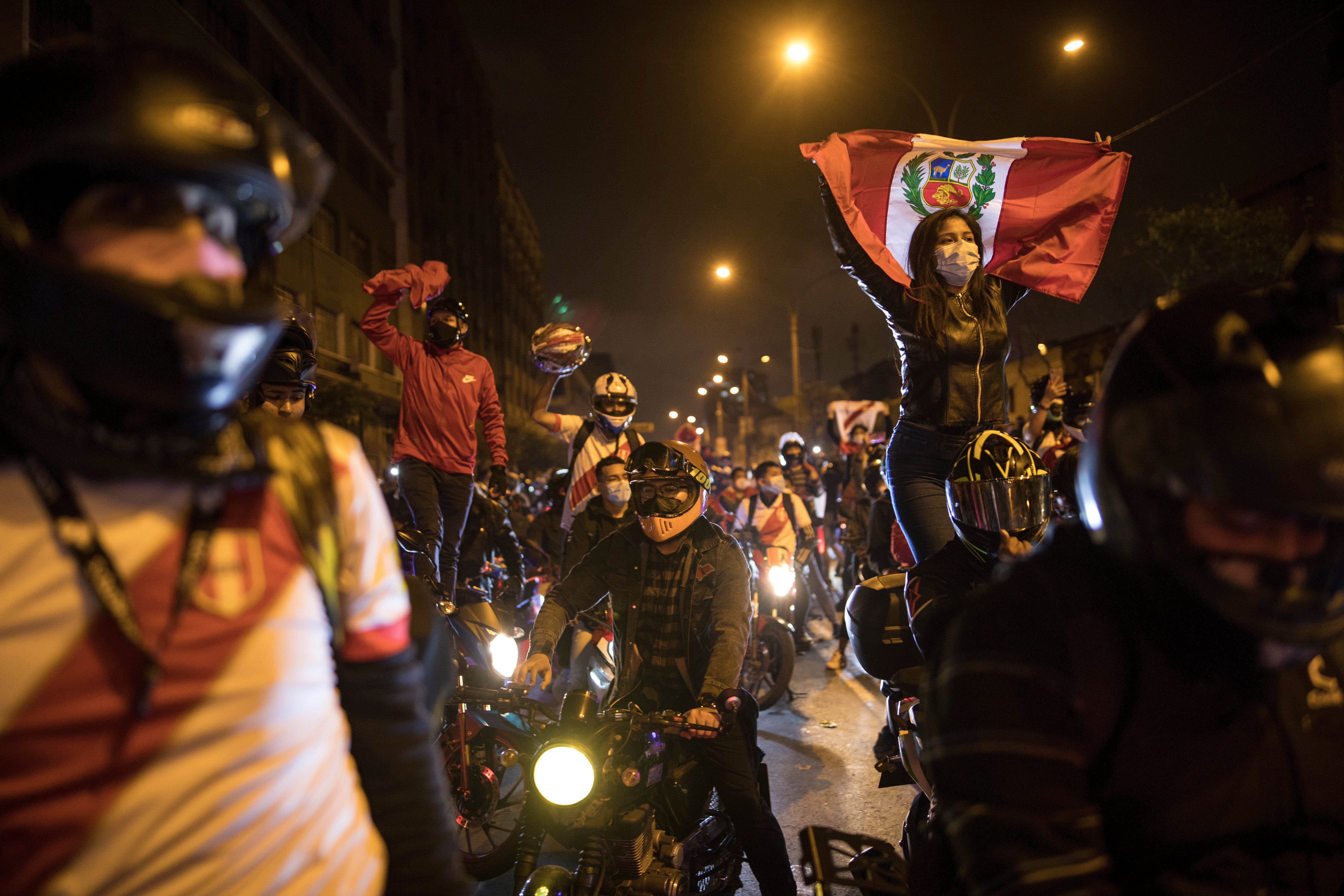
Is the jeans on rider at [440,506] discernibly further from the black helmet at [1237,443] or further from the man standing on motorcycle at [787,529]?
the black helmet at [1237,443]

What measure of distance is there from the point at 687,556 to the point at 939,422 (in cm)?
141

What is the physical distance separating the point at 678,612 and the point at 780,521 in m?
5.72

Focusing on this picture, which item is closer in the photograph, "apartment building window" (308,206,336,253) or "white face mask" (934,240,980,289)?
"white face mask" (934,240,980,289)

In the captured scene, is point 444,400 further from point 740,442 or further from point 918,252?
point 740,442

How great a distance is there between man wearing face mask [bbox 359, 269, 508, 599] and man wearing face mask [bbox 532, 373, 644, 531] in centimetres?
89

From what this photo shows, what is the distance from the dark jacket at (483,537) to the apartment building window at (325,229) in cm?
2541

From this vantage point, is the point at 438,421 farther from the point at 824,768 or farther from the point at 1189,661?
the point at 1189,661

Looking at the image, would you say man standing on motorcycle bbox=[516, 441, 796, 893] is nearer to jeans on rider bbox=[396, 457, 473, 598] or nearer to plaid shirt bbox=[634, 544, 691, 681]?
plaid shirt bbox=[634, 544, 691, 681]

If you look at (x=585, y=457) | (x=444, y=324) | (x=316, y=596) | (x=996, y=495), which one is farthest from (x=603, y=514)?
(x=316, y=596)

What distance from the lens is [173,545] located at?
43.6 inches

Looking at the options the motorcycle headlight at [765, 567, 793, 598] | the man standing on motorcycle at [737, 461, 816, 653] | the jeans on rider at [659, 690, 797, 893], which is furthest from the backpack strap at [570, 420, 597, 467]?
the jeans on rider at [659, 690, 797, 893]

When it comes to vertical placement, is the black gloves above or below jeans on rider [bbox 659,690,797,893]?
above

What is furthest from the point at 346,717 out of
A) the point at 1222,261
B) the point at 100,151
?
the point at 1222,261

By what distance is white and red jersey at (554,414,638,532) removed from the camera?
6.45 meters
